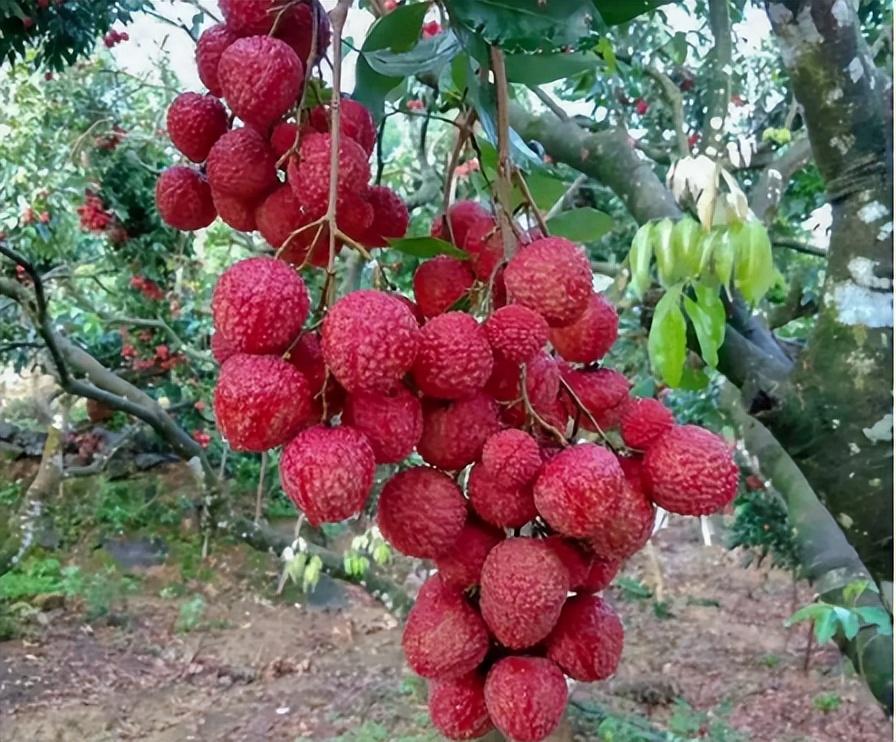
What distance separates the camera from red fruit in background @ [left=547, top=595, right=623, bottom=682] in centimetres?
43

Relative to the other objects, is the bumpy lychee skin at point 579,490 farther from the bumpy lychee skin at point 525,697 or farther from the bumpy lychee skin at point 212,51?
the bumpy lychee skin at point 212,51

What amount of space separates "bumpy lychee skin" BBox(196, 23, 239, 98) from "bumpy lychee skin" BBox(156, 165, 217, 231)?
0.05 meters

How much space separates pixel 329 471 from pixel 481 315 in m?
0.13

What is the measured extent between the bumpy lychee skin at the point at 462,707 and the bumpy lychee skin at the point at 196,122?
305 mm

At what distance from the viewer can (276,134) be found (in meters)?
0.44

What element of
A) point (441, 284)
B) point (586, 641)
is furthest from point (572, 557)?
point (441, 284)

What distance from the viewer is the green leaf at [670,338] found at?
0.92 m

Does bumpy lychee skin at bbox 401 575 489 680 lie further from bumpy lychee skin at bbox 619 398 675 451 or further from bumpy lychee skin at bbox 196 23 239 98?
bumpy lychee skin at bbox 196 23 239 98

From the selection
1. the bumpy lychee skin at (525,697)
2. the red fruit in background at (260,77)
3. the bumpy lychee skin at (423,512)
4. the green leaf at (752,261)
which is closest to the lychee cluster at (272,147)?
the red fruit in background at (260,77)

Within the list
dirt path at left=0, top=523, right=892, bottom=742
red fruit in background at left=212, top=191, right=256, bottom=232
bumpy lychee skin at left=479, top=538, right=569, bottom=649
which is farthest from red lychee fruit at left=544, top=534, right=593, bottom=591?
dirt path at left=0, top=523, right=892, bottom=742

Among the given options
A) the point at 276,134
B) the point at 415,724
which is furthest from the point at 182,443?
the point at 276,134

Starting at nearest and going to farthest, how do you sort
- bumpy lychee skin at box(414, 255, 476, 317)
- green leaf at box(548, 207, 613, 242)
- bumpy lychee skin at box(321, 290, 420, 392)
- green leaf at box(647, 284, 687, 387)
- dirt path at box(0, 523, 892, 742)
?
1. bumpy lychee skin at box(321, 290, 420, 392)
2. bumpy lychee skin at box(414, 255, 476, 317)
3. green leaf at box(548, 207, 613, 242)
4. green leaf at box(647, 284, 687, 387)
5. dirt path at box(0, 523, 892, 742)

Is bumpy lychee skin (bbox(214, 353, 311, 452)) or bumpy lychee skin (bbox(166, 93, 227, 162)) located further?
bumpy lychee skin (bbox(166, 93, 227, 162))

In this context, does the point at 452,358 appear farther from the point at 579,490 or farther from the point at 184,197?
the point at 184,197
